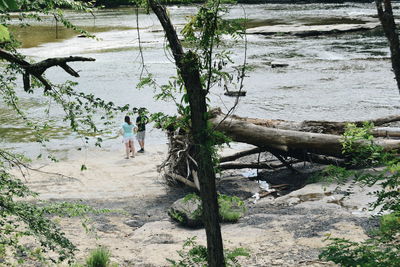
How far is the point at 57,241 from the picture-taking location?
22.3 ft

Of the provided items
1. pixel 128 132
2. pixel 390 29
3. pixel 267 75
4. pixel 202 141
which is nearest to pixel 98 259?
pixel 202 141

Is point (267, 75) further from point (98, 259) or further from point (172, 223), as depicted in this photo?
point (98, 259)

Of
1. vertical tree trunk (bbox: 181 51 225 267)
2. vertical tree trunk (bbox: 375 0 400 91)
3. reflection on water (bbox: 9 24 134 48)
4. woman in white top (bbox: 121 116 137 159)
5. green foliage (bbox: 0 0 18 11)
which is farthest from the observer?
reflection on water (bbox: 9 24 134 48)

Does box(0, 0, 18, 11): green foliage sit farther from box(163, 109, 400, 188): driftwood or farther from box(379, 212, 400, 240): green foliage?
box(163, 109, 400, 188): driftwood

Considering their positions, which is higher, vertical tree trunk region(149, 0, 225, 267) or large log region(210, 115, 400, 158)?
vertical tree trunk region(149, 0, 225, 267)

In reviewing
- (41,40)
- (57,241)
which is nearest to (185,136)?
(57,241)

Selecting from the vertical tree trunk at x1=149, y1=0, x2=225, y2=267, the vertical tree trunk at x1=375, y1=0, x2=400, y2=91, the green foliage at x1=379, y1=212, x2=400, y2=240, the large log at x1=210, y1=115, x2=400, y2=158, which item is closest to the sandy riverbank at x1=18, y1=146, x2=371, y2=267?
the large log at x1=210, y1=115, x2=400, y2=158

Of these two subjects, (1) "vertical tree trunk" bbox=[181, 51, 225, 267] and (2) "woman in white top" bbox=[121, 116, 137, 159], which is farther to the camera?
(2) "woman in white top" bbox=[121, 116, 137, 159]

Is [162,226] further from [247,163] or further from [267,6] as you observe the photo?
[267,6]

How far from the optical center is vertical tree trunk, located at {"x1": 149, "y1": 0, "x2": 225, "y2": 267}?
5609 mm

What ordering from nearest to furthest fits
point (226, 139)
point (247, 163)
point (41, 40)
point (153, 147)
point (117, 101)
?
point (226, 139) → point (247, 163) → point (153, 147) → point (117, 101) → point (41, 40)

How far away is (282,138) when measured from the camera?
14.5 m

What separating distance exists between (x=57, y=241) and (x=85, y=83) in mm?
24574

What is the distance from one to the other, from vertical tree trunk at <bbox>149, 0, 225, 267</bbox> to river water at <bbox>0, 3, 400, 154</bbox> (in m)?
8.13
